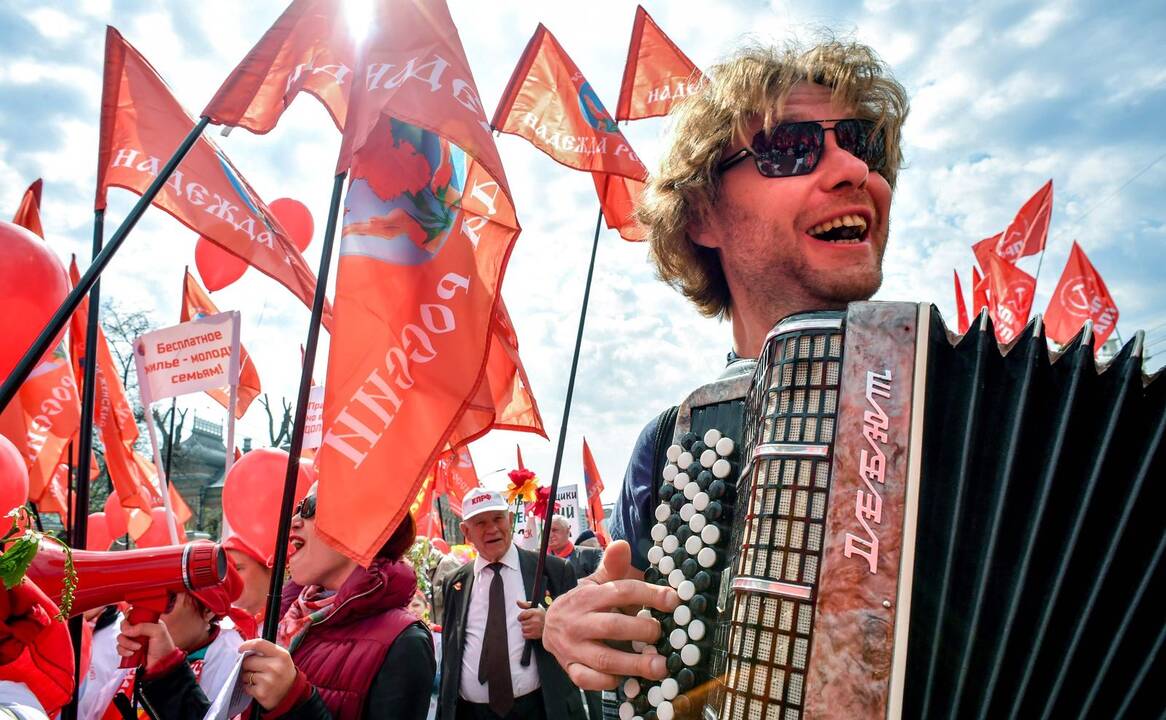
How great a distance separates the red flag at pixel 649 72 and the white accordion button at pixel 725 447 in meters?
4.39

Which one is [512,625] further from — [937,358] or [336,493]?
[937,358]

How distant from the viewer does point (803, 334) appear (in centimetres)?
105

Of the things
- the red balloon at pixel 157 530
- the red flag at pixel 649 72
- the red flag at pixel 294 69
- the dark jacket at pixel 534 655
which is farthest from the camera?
the red balloon at pixel 157 530

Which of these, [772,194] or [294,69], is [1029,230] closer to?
[772,194]

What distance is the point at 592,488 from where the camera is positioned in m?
12.2

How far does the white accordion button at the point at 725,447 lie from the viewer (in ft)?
3.95

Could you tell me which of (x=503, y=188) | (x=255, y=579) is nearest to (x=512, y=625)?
(x=255, y=579)

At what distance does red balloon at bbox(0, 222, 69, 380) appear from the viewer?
2615 mm

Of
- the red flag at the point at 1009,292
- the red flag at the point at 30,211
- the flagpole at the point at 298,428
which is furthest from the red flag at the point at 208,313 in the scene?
the red flag at the point at 1009,292

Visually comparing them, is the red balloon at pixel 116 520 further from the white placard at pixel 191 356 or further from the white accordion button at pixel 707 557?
the white accordion button at pixel 707 557

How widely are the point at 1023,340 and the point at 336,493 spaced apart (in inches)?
69.8

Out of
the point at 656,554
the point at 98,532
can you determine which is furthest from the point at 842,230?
the point at 98,532

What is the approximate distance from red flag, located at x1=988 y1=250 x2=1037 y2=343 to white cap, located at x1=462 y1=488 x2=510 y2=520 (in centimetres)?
607

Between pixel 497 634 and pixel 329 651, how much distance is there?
1770 millimetres
